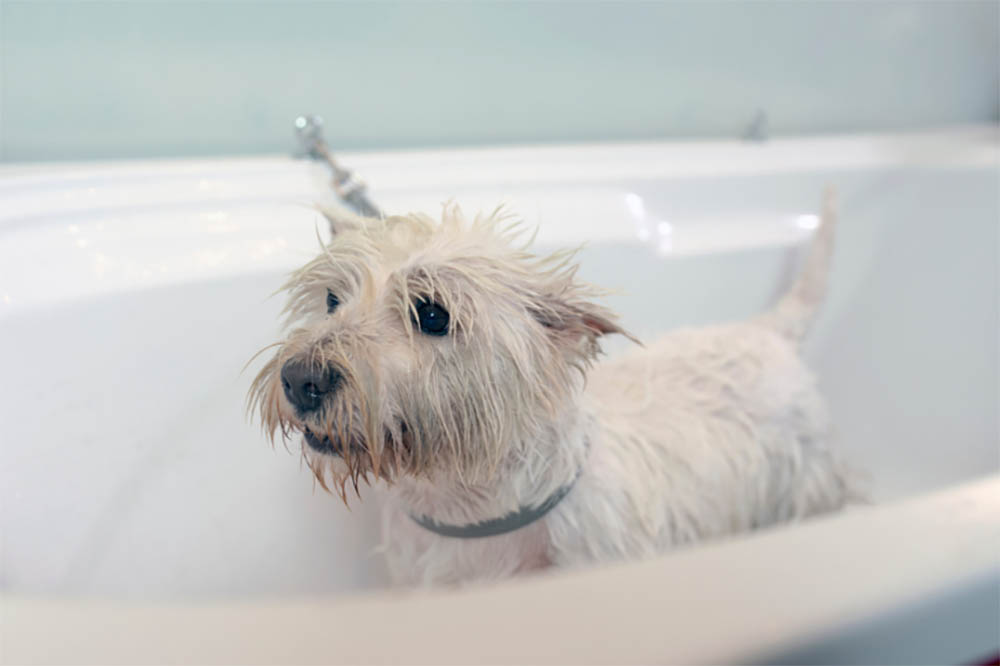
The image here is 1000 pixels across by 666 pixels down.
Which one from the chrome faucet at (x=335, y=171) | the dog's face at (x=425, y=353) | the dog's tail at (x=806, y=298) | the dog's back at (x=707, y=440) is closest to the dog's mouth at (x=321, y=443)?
the dog's face at (x=425, y=353)

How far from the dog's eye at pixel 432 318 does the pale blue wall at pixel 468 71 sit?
0.66 m

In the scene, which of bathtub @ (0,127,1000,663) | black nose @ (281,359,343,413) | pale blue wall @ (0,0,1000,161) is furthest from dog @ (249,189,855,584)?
pale blue wall @ (0,0,1000,161)

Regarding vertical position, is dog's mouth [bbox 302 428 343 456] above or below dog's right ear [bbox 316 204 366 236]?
below

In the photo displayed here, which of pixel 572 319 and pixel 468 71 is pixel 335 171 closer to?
pixel 468 71

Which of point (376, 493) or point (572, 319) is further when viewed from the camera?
point (376, 493)

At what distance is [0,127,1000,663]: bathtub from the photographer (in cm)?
25

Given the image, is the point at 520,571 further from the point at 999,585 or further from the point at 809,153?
the point at 809,153

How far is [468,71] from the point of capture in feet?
3.65


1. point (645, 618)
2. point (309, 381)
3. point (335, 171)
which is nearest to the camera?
point (645, 618)

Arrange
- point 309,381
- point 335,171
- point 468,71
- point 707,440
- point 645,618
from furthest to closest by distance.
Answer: point 468,71 < point 335,171 < point 707,440 < point 309,381 < point 645,618

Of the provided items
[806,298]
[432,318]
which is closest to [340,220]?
[432,318]

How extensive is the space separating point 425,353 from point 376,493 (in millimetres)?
257

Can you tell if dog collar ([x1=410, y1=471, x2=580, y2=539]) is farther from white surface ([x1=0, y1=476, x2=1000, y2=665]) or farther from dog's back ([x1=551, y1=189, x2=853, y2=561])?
white surface ([x1=0, y1=476, x2=1000, y2=665])

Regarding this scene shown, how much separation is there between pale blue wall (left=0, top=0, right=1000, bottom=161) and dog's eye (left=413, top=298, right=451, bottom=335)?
66 cm
